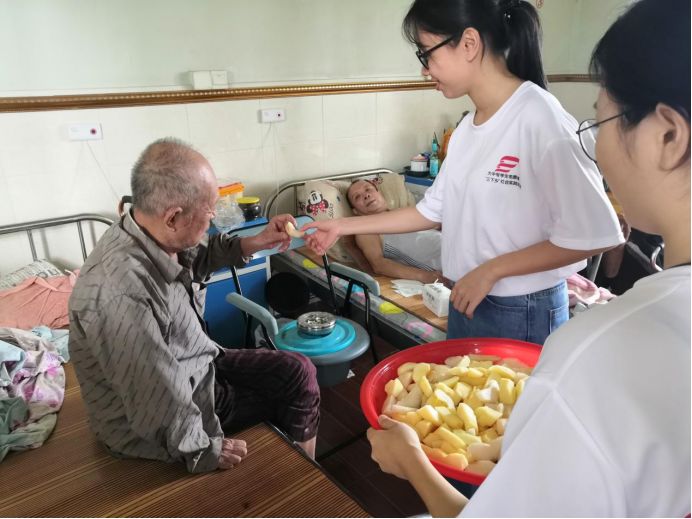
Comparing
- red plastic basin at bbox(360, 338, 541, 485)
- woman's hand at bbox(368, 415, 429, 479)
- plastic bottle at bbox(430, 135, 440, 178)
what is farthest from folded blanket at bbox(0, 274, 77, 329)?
plastic bottle at bbox(430, 135, 440, 178)

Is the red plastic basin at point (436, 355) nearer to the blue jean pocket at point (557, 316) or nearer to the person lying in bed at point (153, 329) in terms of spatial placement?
the blue jean pocket at point (557, 316)

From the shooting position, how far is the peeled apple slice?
6.53 ft

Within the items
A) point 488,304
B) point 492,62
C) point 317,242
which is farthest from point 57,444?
point 492,62

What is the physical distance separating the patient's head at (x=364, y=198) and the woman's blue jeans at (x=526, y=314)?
2.08 metres

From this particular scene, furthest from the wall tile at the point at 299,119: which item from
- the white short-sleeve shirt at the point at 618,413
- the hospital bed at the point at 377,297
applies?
the white short-sleeve shirt at the point at 618,413

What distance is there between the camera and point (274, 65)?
3.62 metres

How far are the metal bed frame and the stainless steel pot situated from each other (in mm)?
1428

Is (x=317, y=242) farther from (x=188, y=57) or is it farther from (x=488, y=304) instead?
(x=188, y=57)

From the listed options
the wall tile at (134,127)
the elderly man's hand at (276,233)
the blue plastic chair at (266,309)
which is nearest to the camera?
the elderly man's hand at (276,233)

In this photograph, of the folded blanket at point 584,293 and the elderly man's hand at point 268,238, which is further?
the folded blanket at point 584,293

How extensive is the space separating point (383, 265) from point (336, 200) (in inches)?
25.8

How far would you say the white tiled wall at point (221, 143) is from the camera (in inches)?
114

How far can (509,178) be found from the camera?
1392 mm

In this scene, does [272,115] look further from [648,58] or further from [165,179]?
[648,58]
